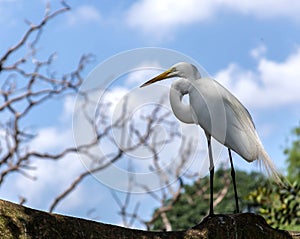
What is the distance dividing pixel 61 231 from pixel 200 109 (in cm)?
136

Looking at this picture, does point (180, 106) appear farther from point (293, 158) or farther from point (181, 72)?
point (293, 158)

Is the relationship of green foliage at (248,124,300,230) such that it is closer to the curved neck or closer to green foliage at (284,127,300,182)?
the curved neck

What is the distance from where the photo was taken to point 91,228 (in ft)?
9.62

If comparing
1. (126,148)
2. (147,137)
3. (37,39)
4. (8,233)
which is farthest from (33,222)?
(37,39)

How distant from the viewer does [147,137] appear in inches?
345

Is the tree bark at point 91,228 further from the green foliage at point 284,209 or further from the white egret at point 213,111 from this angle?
the green foliage at point 284,209

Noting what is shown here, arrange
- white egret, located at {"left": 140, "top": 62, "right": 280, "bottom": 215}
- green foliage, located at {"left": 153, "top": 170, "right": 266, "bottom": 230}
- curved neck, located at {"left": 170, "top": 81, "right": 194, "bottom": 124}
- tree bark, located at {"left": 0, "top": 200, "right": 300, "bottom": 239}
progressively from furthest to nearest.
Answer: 1. green foliage, located at {"left": 153, "top": 170, "right": 266, "bottom": 230}
2. curved neck, located at {"left": 170, "top": 81, "right": 194, "bottom": 124}
3. white egret, located at {"left": 140, "top": 62, "right": 280, "bottom": 215}
4. tree bark, located at {"left": 0, "top": 200, "right": 300, "bottom": 239}

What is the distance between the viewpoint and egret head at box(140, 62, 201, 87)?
376 centimetres

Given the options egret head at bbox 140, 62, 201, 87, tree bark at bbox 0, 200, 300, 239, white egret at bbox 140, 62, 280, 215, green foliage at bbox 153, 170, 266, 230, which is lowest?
tree bark at bbox 0, 200, 300, 239

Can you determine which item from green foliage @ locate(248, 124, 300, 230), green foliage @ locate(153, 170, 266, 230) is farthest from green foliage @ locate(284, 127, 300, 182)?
green foliage @ locate(248, 124, 300, 230)

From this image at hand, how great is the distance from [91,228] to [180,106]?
122 centimetres

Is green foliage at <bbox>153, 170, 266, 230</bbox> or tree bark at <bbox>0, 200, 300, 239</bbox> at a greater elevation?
green foliage at <bbox>153, 170, 266, 230</bbox>

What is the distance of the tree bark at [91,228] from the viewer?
2.77 metres

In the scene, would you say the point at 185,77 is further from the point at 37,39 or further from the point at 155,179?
the point at 37,39
